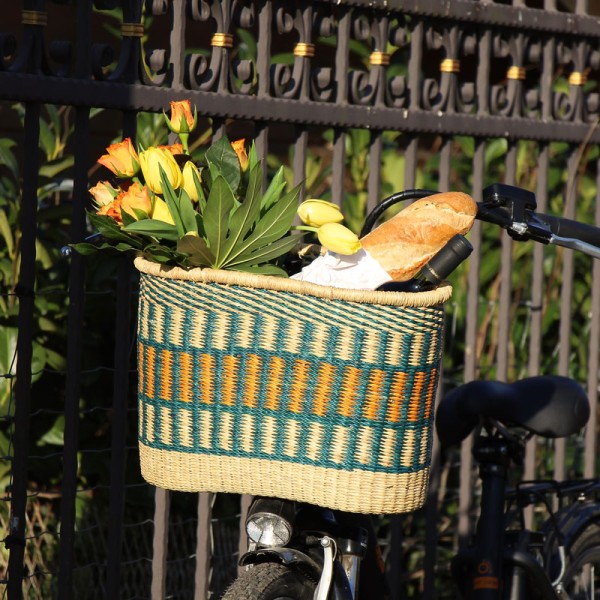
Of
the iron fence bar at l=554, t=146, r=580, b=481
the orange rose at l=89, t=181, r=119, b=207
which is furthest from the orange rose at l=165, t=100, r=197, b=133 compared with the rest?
the iron fence bar at l=554, t=146, r=580, b=481

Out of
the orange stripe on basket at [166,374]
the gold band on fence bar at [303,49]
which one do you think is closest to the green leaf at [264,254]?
the orange stripe on basket at [166,374]

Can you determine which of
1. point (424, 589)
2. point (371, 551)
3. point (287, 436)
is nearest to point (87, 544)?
point (424, 589)

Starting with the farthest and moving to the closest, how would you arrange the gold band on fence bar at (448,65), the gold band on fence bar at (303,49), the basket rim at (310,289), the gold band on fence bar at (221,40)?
1. the gold band on fence bar at (448,65)
2. the gold band on fence bar at (303,49)
3. the gold band on fence bar at (221,40)
4. the basket rim at (310,289)

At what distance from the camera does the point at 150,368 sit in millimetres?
2270

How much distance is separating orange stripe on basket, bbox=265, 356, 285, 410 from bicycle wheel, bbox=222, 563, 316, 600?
0.35 m

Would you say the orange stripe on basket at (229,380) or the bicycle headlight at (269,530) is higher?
the orange stripe on basket at (229,380)

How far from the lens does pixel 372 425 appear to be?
2.17 metres

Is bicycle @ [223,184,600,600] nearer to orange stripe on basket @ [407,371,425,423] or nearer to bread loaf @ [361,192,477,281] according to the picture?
bread loaf @ [361,192,477,281]

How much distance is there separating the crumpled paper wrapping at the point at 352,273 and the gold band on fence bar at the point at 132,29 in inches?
39.9

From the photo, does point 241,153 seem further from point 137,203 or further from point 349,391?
point 349,391

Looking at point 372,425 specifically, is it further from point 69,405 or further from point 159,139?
point 159,139

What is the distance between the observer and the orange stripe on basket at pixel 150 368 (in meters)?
2.25

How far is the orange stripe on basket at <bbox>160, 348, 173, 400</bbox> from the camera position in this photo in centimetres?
222

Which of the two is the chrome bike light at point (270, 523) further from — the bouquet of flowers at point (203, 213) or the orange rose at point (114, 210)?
the orange rose at point (114, 210)
